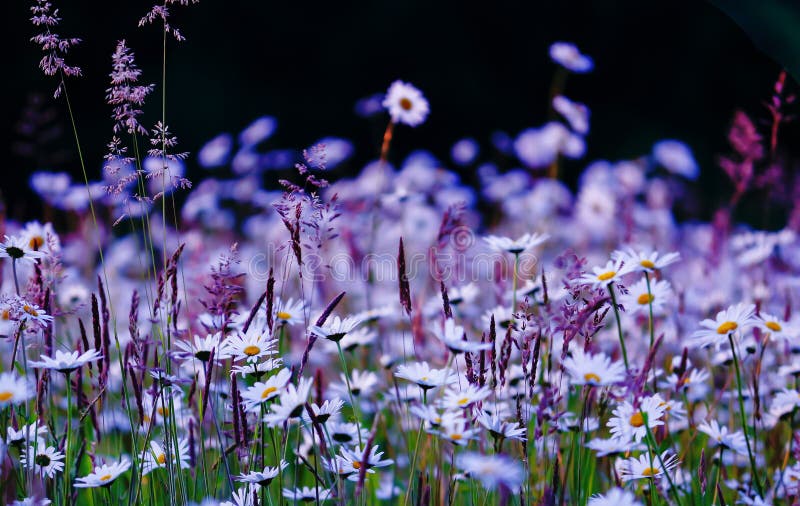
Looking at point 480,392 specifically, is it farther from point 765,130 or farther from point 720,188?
point 765,130

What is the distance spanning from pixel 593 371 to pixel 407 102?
6.18 ft

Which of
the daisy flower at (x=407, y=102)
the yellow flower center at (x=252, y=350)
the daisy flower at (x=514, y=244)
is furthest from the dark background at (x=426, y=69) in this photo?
the yellow flower center at (x=252, y=350)

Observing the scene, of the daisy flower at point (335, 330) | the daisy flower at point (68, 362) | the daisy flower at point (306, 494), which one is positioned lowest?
the daisy flower at point (306, 494)

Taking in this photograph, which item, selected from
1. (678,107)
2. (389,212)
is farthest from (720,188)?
(389,212)

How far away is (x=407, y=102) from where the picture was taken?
2.96 meters

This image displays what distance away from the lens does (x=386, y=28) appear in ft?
Result: 35.6

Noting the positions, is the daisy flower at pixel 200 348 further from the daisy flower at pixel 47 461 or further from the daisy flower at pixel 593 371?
the daisy flower at pixel 593 371

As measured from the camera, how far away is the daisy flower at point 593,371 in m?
1.21

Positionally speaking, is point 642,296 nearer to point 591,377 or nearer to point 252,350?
point 591,377

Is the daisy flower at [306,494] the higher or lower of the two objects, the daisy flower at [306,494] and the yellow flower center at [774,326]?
the lower

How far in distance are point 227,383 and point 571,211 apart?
4.05 meters

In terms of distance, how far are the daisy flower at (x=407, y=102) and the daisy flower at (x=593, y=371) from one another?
4.90ft

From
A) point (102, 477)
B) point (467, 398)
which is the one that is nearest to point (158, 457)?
point (102, 477)

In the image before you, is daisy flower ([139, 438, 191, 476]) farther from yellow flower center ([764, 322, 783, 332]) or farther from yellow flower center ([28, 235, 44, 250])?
yellow flower center ([764, 322, 783, 332])
